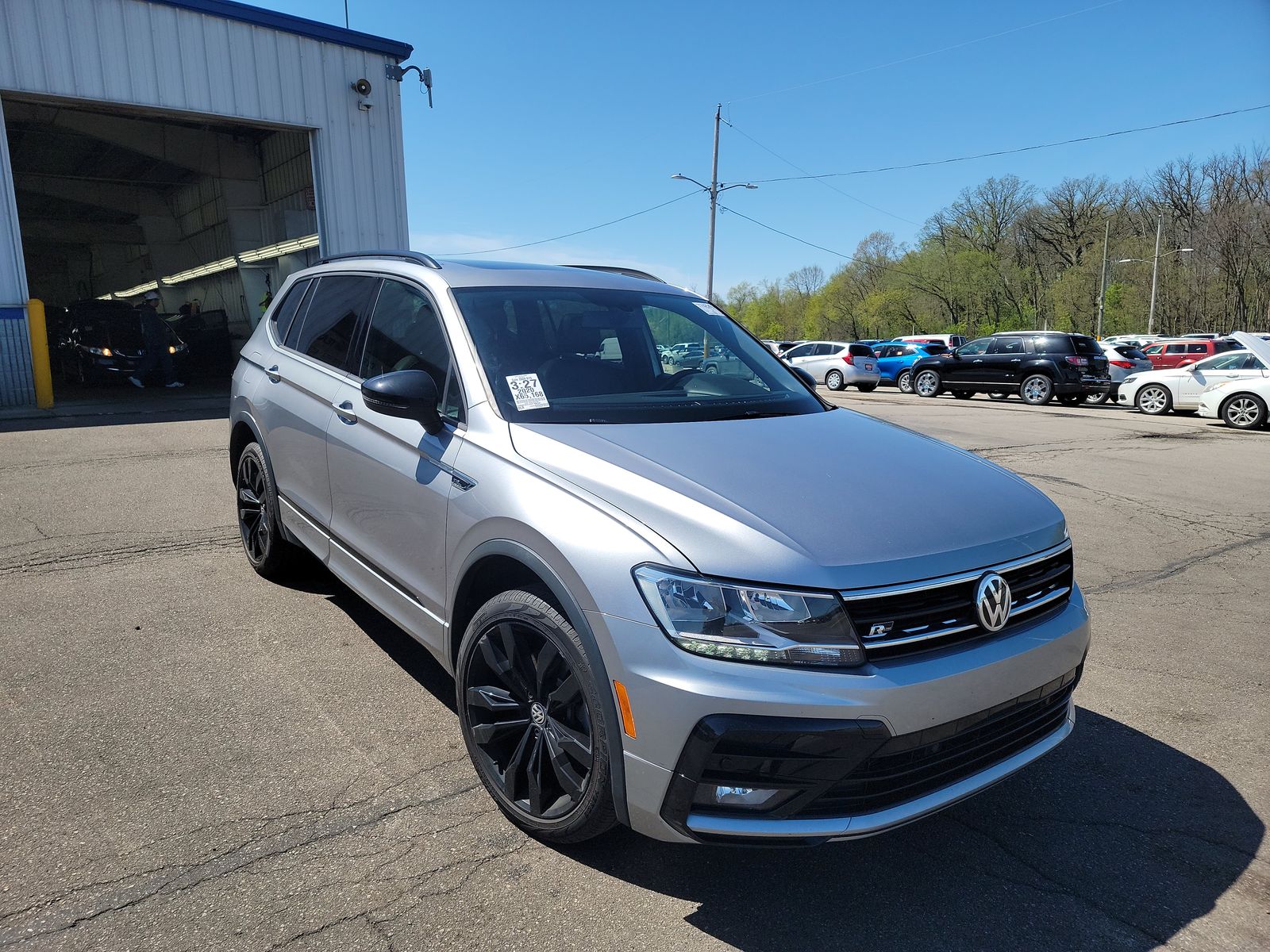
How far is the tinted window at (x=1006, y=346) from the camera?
72.2 ft

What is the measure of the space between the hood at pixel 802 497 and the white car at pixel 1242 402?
1602 cm

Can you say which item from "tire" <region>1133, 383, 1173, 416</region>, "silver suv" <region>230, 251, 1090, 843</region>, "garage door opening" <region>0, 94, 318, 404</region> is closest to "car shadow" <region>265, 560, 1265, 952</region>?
"silver suv" <region>230, 251, 1090, 843</region>

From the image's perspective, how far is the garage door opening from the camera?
19.6 m

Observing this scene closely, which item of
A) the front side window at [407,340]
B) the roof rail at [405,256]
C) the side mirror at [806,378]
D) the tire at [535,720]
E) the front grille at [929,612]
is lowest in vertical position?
the tire at [535,720]

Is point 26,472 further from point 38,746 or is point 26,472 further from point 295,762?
point 295,762

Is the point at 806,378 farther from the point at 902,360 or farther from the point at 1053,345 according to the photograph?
the point at 902,360

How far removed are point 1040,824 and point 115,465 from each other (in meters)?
9.03

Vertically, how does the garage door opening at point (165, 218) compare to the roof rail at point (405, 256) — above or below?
above

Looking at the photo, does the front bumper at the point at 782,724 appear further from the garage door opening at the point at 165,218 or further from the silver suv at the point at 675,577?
the garage door opening at the point at 165,218

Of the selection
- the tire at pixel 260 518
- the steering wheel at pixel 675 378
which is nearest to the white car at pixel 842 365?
the tire at pixel 260 518

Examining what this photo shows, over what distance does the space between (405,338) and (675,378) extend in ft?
3.66

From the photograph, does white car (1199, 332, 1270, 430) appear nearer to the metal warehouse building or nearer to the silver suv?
the silver suv

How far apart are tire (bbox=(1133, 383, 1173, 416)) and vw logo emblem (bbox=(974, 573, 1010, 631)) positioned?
62.1 feet

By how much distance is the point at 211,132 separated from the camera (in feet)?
73.8
